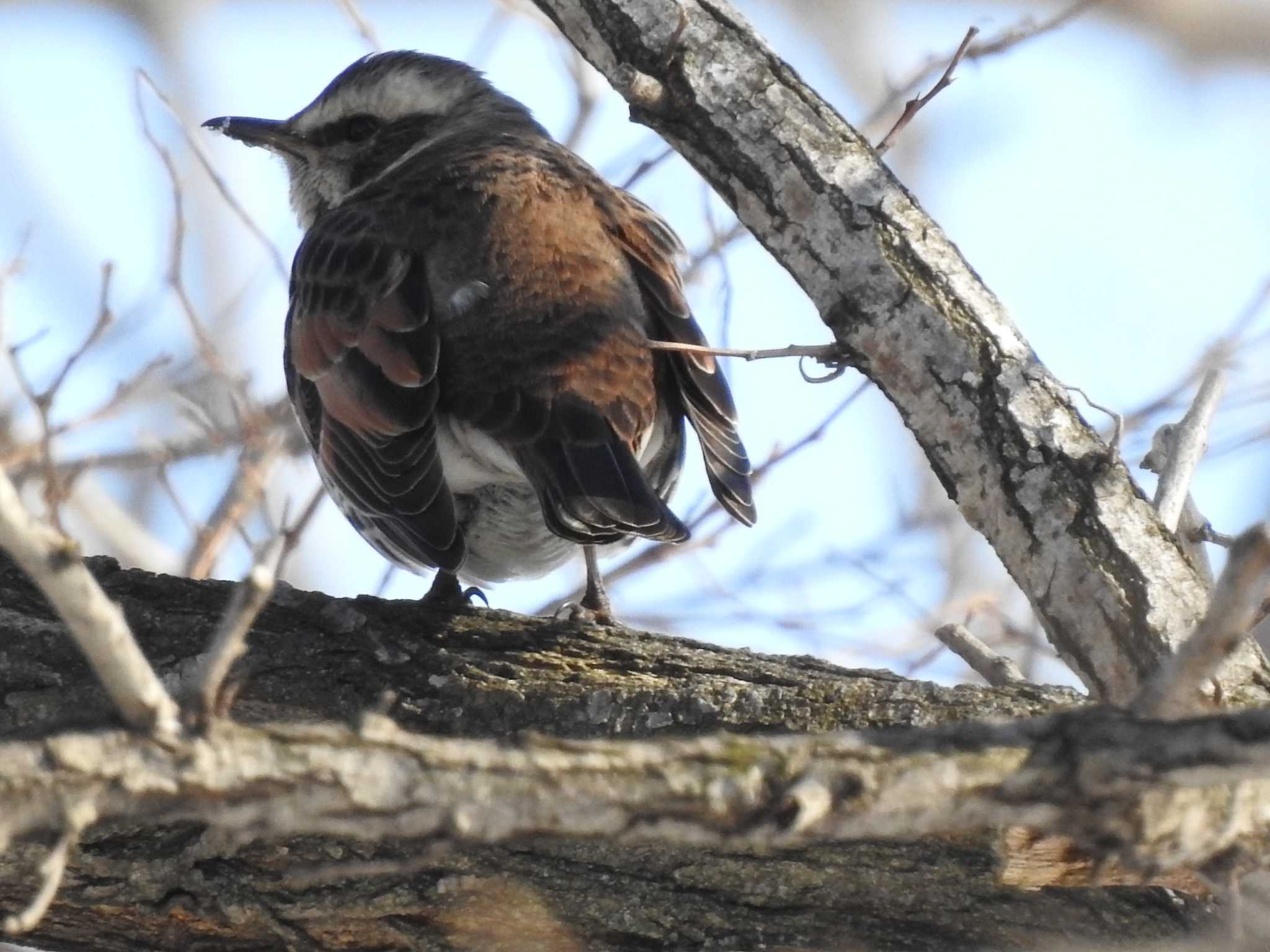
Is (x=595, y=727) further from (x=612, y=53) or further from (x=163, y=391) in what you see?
(x=163, y=391)

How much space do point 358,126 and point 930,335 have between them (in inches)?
140

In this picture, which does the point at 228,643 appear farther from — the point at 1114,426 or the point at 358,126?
the point at 358,126

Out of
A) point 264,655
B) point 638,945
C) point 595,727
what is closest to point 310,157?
point 264,655

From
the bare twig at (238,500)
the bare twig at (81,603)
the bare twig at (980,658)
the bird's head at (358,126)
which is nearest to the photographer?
the bare twig at (81,603)

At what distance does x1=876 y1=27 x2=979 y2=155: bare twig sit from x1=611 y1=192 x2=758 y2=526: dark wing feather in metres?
0.96

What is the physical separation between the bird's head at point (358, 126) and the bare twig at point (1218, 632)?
4780 mm

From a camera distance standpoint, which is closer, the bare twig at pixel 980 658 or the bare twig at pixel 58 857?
the bare twig at pixel 58 857

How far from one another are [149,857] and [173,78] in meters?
9.18

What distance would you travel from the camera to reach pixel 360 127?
686cm

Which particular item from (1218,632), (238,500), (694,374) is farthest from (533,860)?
(238,500)

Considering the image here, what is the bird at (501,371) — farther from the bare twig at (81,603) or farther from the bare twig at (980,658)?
the bare twig at (81,603)

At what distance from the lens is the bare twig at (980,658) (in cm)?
441

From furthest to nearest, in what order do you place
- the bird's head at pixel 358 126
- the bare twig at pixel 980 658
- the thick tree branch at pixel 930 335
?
the bird's head at pixel 358 126 → the bare twig at pixel 980 658 → the thick tree branch at pixel 930 335

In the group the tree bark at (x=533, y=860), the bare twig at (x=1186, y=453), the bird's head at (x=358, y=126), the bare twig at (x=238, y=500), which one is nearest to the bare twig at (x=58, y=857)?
the tree bark at (x=533, y=860)
